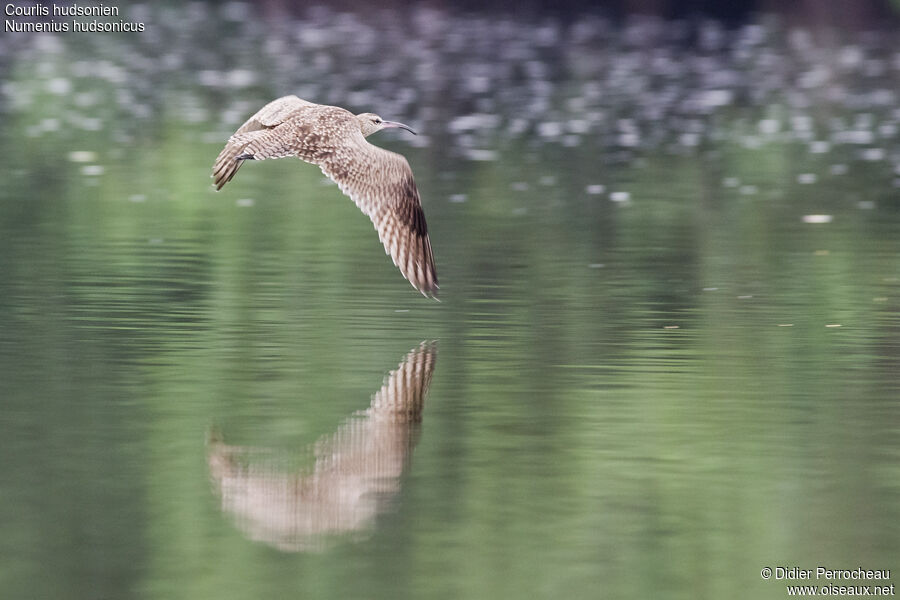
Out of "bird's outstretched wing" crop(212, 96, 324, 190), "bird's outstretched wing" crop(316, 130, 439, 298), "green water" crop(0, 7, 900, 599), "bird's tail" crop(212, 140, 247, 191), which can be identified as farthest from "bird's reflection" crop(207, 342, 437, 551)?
"bird's tail" crop(212, 140, 247, 191)

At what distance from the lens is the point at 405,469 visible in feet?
31.4

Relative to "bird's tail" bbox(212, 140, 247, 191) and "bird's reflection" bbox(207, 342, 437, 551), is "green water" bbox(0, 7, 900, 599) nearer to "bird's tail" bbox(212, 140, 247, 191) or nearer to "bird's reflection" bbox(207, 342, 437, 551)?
"bird's reflection" bbox(207, 342, 437, 551)

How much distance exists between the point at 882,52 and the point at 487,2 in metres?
20.0

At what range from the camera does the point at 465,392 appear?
11.2 metres

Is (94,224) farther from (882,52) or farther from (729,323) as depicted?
(882,52)

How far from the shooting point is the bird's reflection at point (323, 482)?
8633mm

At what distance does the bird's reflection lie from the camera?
863 centimetres

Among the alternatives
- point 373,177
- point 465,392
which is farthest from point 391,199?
point 465,392

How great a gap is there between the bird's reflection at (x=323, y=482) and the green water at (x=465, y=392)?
3 cm

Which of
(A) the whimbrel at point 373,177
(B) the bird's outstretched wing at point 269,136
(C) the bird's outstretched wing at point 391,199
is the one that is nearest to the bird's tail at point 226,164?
(B) the bird's outstretched wing at point 269,136

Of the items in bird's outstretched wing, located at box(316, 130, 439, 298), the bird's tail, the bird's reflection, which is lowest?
the bird's reflection

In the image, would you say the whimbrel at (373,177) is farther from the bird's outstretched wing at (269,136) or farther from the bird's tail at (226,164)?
the bird's tail at (226,164)

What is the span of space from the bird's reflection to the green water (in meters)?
0.03

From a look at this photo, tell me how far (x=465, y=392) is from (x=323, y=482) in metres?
2.06
